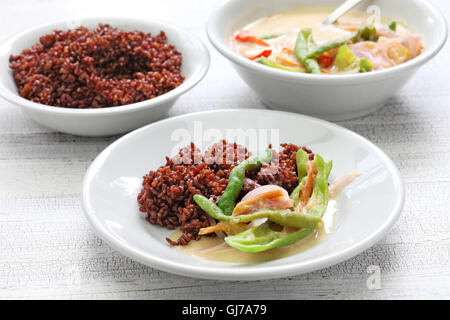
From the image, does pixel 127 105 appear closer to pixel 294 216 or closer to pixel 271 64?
pixel 271 64

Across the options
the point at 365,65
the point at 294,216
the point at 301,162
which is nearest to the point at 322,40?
the point at 365,65

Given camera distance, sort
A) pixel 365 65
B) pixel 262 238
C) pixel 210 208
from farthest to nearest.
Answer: pixel 365 65, pixel 210 208, pixel 262 238

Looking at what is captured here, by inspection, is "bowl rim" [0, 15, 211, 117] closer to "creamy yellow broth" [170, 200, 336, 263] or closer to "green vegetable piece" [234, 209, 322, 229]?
"creamy yellow broth" [170, 200, 336, 263]

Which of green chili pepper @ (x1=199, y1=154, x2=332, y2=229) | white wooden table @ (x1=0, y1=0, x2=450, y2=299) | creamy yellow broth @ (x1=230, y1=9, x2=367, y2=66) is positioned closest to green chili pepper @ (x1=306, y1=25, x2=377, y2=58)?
creamy yellow broth @ (x1=230, y1=9, x2=367, y2=66)

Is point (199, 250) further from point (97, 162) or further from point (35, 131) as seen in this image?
point (35, 131)

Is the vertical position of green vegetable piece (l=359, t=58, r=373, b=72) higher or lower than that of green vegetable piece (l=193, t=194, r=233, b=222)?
higher

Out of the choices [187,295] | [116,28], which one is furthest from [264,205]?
[116,28]
